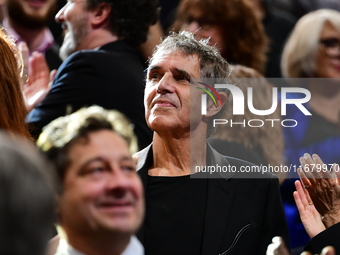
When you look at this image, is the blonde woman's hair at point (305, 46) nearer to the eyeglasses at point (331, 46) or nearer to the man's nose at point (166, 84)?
the eyeglasses at point (331, 46)

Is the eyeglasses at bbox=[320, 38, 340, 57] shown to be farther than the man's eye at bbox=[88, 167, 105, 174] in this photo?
Yes

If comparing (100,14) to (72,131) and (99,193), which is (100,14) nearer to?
(72,131)

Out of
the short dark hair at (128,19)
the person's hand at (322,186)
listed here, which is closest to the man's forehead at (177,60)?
the person's hand at (322,186)

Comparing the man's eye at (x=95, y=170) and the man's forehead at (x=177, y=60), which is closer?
the man's eye at (x=95, y=170)

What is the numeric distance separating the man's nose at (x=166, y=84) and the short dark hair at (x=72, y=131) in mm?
810

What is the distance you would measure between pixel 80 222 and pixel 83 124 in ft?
0.93

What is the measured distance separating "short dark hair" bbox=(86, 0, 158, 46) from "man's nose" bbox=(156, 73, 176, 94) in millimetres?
835

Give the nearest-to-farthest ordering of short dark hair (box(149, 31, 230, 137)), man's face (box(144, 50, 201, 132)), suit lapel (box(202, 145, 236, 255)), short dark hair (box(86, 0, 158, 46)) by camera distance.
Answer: suit lapel (box(202, 145, 236, 255)) → man's face (box(144, 50, 201, 132)) → short dark hair (box(149, 31, 230, 137)) → short dark hair (box(86, 0, 158, 46))

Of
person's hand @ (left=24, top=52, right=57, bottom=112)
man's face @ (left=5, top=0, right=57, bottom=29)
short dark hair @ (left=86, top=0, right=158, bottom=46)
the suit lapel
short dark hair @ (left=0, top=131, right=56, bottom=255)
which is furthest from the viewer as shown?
man's face @ (left=5, top=0, right=57, bottom=29)

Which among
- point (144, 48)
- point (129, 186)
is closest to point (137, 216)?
point (129, 186)

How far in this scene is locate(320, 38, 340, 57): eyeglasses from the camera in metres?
4.09

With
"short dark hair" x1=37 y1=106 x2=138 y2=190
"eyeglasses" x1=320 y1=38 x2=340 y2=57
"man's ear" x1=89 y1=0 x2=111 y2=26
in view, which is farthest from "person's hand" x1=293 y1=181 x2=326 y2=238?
"eyeglasses" x1=320 y1=38 x2=340 y2=57

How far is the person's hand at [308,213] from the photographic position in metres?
2.62

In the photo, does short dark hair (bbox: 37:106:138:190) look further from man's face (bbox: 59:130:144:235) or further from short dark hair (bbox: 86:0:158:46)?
short dark hair (bbox: 86:0:158:46)
